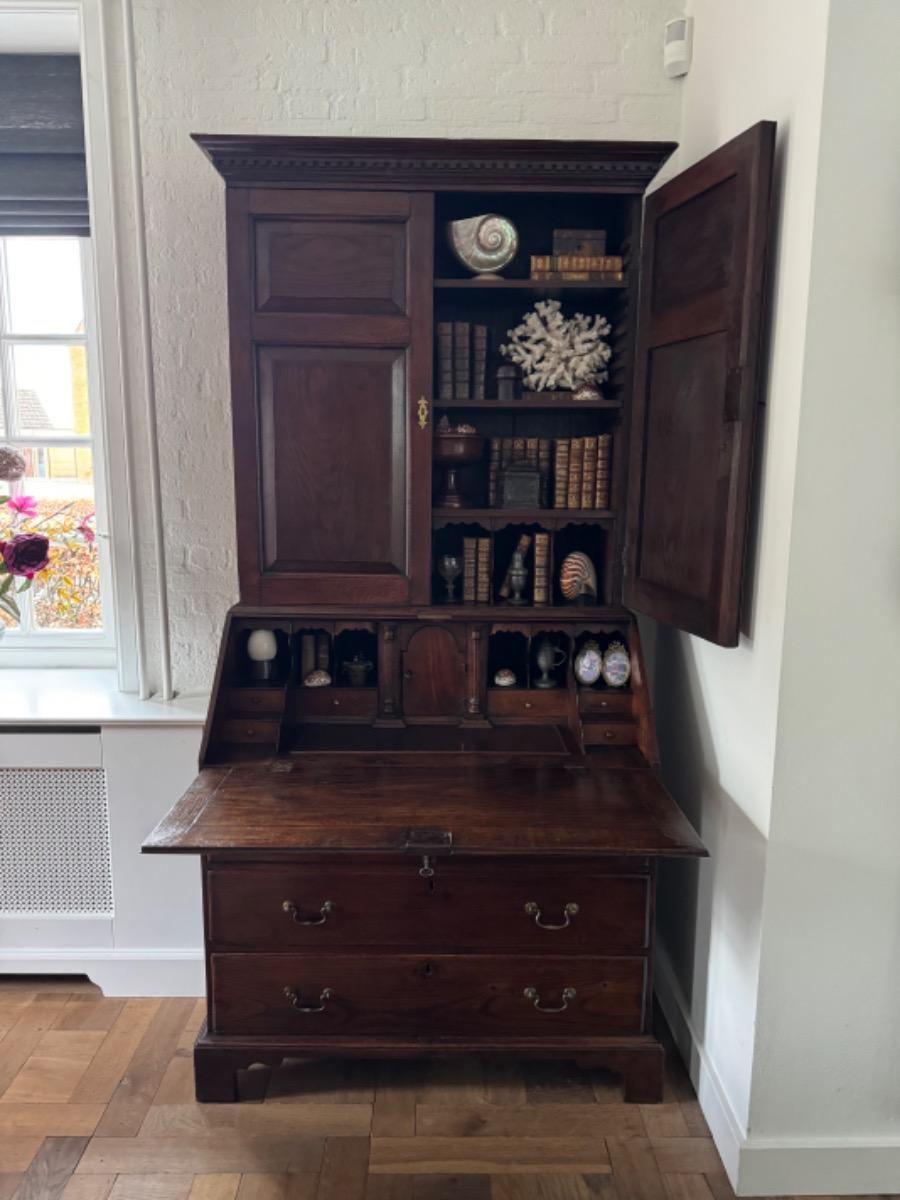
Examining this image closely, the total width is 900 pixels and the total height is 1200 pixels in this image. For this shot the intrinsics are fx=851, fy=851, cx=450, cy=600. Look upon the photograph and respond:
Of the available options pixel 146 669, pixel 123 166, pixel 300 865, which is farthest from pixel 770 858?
pixel 123 166

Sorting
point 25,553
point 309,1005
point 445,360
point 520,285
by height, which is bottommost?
point 309,1005

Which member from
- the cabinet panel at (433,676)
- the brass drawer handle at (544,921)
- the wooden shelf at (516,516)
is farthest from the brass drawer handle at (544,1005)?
the wooden shelf at (516,516)

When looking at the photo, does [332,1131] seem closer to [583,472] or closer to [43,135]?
[583,472]

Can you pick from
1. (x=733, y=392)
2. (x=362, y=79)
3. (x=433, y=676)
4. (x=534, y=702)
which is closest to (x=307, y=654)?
(x=433, y=676)

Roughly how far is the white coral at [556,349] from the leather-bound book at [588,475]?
0.47ft

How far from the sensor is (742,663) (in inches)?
65.1

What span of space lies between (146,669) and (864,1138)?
6.30 feet

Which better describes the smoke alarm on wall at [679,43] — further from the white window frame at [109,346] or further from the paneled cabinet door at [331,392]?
the white window frame at [109,346]

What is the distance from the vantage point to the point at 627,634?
2.03m

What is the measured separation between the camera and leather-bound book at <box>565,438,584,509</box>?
2.00 m

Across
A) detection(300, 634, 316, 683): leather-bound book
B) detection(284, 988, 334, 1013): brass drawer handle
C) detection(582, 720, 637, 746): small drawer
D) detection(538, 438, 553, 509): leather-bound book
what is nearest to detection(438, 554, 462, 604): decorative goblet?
detection(538, 438, 553, 509): leather-bound book

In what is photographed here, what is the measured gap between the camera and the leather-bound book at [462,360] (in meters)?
1.95

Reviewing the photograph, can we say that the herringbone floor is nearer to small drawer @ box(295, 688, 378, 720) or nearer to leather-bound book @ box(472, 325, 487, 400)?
small drawer @ box(295, 688, 378, 720)

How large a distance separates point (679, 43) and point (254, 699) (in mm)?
1840
